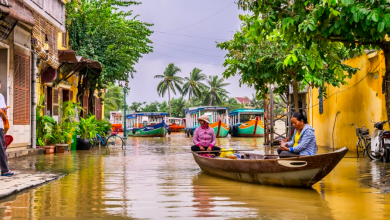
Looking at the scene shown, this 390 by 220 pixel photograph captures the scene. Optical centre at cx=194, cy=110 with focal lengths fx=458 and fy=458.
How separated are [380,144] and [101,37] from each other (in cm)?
1437

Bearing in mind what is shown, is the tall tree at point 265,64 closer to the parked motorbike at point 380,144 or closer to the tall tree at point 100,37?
the parked motorbike at point 380,144

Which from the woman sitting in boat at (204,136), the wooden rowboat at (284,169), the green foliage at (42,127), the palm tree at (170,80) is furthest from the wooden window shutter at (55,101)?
the palm tree at (170,80)

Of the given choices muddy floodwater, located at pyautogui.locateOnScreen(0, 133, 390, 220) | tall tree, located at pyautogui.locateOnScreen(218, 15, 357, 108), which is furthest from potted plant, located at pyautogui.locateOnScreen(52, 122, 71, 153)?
tall tree, located at pyautogui.locateOnScreen(218, 15, 357, 108)

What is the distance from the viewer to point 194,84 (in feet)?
217

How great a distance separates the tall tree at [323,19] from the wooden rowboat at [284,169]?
1838 mm

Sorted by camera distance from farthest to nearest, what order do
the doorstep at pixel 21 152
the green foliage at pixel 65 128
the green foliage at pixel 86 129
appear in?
the green foliage at pixel 86 129
the green foliage at pixel 65 128
the doorstep at pixel 21 152

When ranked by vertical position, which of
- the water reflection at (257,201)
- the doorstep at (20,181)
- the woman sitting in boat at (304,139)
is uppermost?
the woman sitting in boat at (304,139)

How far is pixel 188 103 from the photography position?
71.9 meters

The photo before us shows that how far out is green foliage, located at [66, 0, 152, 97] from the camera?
21.2m

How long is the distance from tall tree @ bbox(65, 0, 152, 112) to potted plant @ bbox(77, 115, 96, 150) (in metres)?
2.99

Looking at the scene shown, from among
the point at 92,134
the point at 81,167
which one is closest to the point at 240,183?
the point at 81,167

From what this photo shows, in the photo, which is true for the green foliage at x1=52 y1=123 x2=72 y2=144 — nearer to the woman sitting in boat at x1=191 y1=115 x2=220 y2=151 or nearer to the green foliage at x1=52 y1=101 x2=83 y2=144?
the green foliage at x1=52 y1=101 x2=83 y2=144

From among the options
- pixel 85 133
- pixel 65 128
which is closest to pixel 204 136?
pixel 65 128

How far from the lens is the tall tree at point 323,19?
6453mm
